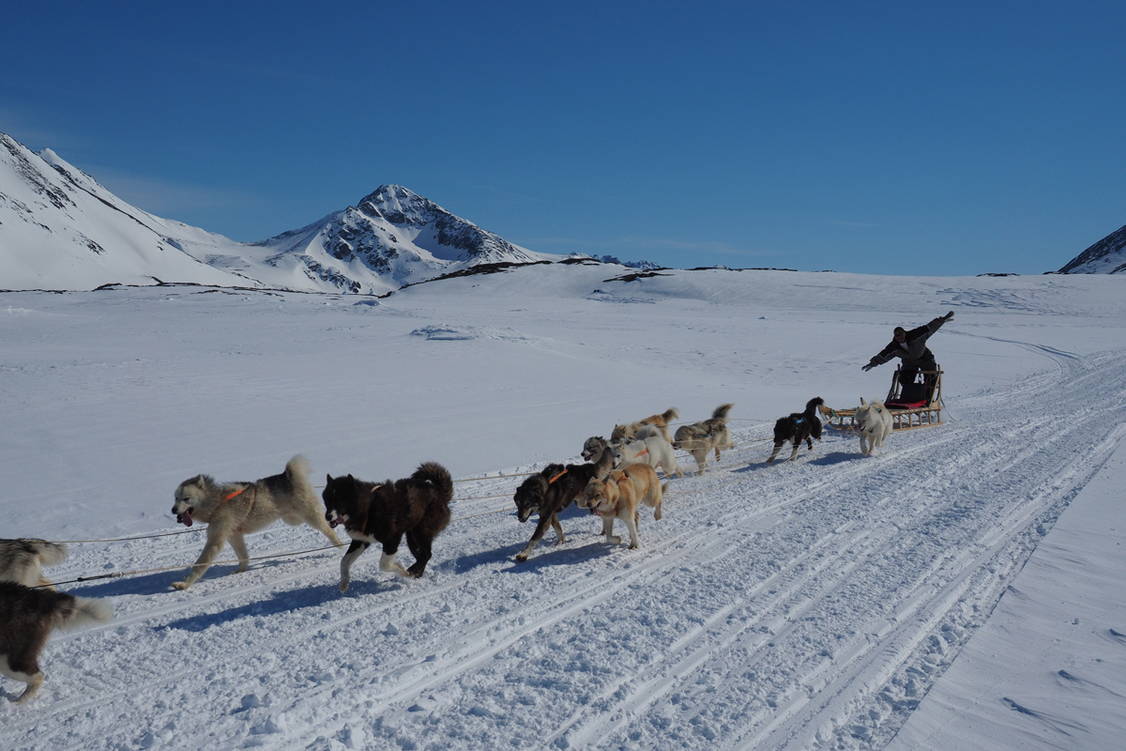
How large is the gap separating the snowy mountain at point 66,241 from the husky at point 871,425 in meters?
158

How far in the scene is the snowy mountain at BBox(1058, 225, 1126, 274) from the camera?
5172 inches

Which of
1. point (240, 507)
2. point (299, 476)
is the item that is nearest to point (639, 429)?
point (299, 476)

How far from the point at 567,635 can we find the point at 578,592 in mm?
805

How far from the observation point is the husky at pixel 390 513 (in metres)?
5.64

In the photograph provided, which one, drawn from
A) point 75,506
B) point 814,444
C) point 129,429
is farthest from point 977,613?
point 129,429

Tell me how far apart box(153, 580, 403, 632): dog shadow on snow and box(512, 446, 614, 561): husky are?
→ 1315 millimetres

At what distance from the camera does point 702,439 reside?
34.3ft

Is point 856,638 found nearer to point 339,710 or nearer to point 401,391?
point 339,710

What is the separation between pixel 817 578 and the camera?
19.7 ft

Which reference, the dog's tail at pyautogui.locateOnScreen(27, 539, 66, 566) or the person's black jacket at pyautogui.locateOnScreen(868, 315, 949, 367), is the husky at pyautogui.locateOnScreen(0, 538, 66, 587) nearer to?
the dog's tail at pyautogui.locateOnScreen(27, 539, 66, 566)

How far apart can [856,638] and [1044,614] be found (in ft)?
5.30

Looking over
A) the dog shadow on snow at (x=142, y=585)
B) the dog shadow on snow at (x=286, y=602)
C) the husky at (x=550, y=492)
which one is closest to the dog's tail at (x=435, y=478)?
the husky at (x=550, y=492)

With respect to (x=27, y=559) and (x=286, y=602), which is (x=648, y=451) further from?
(x=27, y=559)

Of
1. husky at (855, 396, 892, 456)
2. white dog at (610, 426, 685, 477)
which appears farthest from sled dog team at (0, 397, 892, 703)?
husky at (855, 396, 892, 456)
